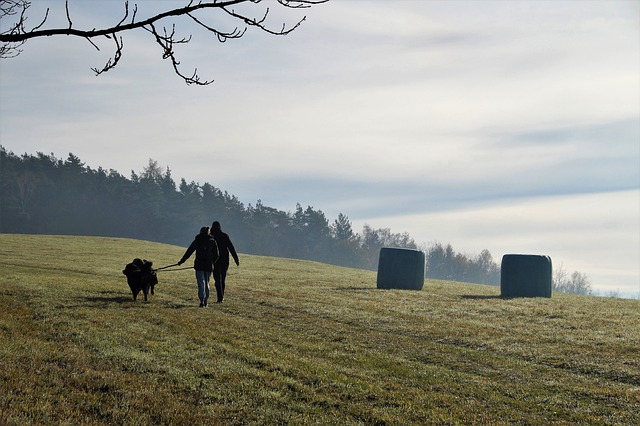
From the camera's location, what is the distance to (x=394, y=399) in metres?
9.32

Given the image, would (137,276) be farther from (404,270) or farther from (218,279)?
(404,270)

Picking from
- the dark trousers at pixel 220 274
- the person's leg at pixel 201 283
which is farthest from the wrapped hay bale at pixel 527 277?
the person's leg at pixel 201 283

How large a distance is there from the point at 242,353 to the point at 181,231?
4372 inches

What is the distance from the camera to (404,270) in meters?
34.0

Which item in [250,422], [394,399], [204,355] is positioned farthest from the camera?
[204,355]

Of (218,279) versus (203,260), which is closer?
(203,260)

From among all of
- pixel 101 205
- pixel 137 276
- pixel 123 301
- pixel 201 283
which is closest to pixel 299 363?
pixel 201 283

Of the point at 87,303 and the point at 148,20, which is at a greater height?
the point at 148,20

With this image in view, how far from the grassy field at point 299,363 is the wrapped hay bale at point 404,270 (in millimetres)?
10763

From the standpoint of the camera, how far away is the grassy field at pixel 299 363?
852 centimetres

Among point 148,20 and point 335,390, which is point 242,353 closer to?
point 335,390

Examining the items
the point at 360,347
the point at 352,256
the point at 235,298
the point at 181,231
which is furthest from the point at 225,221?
the point at 360,347

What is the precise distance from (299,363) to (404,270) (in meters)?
22.9

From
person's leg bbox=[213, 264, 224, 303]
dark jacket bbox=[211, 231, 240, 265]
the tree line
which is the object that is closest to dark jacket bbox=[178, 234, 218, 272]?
person's leg bbox=[213, 264, 224, 303]
